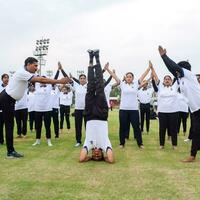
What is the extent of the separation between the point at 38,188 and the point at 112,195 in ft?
4.44

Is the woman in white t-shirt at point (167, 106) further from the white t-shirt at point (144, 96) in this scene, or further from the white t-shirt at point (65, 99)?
the white t-shirt at point (65, 99)

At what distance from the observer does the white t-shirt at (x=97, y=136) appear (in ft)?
34.3

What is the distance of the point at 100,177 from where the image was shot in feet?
27.3

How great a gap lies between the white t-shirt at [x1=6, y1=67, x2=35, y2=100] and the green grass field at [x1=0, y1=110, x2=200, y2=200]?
167 centimetres

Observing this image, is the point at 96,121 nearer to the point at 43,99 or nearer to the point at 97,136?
the point at 97,136

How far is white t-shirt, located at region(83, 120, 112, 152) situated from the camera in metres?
10.5

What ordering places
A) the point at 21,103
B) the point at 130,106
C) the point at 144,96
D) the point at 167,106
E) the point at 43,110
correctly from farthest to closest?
1. the point at 144,96
2. the point at 21,103
3. the point at 43,110
4. the point at 130,106
5. the point at 167,106

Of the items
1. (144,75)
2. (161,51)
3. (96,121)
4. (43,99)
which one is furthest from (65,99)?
(161,51)

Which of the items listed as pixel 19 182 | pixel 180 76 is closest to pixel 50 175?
pixel 19 182

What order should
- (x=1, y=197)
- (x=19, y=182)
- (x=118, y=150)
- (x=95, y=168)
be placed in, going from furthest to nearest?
(x=118, y=150)
(x=95, y=168)
(x=19, y=182)
(x=1, y=197)

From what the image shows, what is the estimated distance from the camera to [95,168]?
30.9 ft

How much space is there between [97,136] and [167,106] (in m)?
3.22

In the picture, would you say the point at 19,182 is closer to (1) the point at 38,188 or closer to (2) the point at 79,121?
(1) the point at 38,188

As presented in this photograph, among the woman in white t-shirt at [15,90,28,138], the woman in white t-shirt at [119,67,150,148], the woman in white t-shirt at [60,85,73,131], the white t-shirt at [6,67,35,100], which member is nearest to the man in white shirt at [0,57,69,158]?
the white t-shirt at [6,67,35,100]
